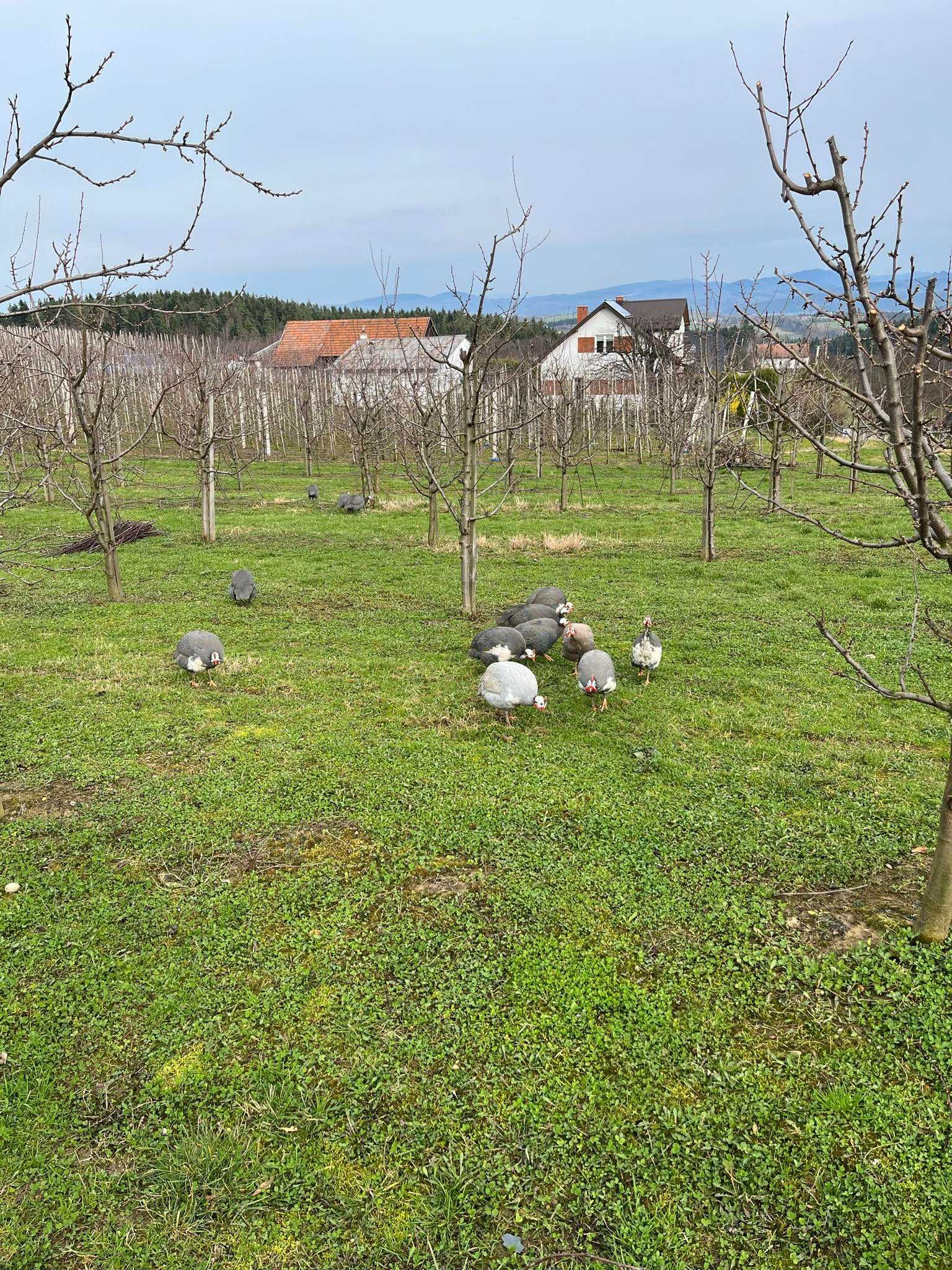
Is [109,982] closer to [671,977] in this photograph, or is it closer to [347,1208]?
[347,1208]

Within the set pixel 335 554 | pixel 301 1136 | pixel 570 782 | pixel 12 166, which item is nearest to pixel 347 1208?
pixel 301 1136

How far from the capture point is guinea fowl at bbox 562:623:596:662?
8242mm

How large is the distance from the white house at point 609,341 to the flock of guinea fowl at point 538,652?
116 ft

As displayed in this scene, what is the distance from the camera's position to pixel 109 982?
3904 mm

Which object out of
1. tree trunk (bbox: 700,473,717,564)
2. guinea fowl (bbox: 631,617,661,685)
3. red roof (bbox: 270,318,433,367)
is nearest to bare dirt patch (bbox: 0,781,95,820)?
guinea fowl (bbox: 631,617,661,685)

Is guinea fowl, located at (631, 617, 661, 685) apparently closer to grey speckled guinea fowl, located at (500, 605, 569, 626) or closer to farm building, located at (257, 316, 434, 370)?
grey speckled guinea fowl, located at (500, 605, 569, 626)

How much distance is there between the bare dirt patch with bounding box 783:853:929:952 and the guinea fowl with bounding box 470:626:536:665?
4.05m

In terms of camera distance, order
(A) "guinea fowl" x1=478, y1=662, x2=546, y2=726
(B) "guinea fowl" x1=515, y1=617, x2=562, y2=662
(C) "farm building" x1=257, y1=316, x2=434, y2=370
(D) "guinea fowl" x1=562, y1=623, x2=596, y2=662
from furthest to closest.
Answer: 1. (C) "farm building" x1=257, y1=316, x2=434, y2=370
2. (B) "guinea fowl" x1=515, y1=617, x2=562, y2=662
3. (D) "guinea fowl" x1=562, y1=623, x2=596, y2=662
4. (A) "guinea fowl" x1=478, y1=662, x2=546, y2=726

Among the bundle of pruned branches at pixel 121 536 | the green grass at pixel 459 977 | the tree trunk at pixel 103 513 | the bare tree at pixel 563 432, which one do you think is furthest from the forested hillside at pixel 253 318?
the green grass at pixel 459 977

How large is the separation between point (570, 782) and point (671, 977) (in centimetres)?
213

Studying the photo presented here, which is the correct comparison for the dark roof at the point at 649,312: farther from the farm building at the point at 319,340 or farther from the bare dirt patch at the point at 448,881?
the bare dirt patch at the point at 448,881

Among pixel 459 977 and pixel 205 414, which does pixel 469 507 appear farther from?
pixel 205 414

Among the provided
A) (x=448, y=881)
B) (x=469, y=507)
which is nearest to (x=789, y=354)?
(x=448, y=881)

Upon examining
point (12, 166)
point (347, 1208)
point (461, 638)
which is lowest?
point (347, 1208)
